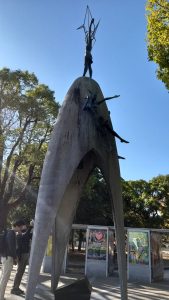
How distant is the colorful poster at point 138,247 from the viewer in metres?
16.0

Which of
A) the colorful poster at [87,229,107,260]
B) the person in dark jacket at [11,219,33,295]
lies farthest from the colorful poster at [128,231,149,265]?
the person in dark jacket at [11,219,33,295]

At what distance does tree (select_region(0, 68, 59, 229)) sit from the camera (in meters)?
21.4

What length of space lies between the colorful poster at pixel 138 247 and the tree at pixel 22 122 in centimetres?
794

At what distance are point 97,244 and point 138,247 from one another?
78.1 inches

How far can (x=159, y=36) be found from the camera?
11.6m

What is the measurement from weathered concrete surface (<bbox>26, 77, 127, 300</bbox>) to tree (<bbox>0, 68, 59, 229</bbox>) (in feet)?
41.5

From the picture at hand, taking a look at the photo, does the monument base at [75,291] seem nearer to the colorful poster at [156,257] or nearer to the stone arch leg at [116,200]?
the stone arch leg at [116,200]

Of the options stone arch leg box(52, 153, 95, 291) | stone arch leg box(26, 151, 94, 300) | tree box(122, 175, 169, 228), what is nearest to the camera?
stone arch leg box(26, 151, 94, 300)

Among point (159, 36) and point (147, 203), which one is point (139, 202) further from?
point (159, 36)

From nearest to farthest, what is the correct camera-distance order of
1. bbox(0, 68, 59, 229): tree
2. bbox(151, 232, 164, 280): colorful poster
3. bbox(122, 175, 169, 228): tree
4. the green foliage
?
bbox(151, 232, 164, 280): colorful poster
bbox(0, 68, 59, 229): tree
the green foliage
bbox(122, 175, 169, 228): tree

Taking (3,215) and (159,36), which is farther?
(3,215)

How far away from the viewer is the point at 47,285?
38.1 ft

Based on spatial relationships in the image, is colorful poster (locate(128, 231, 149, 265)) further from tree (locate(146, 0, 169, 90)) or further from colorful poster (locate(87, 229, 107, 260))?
tree (locate(146, 0, 169, 90))

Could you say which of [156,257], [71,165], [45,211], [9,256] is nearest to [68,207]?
[9,256]
